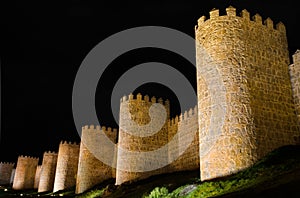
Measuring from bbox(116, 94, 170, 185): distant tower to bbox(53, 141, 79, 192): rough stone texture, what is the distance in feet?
40.6

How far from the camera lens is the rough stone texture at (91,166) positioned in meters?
28.5

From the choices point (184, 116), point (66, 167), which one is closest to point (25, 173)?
point (66, 167)

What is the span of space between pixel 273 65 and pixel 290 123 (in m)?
2.42

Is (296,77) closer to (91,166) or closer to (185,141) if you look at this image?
(185,141)

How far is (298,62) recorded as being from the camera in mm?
14461

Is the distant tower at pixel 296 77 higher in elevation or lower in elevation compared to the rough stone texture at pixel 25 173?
lower

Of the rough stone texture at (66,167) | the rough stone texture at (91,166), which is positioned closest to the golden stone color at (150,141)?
the rough stone texture at (91,166)

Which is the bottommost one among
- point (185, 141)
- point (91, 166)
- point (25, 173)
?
point (91, 166)

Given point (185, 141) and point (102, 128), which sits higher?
point (102, 128)

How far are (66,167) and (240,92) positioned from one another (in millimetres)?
24844

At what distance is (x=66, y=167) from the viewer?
112ft

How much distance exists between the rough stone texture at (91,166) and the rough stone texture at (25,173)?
22743 millimetres

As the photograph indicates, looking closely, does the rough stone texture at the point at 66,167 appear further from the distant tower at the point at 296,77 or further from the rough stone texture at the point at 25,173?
the distant tower at the point at 296,77

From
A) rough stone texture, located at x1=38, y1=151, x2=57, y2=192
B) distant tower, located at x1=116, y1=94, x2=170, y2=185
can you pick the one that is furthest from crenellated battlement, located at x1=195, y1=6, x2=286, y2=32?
rough stone texture, located at x1=38, y1=151, x2=57, y2=192
